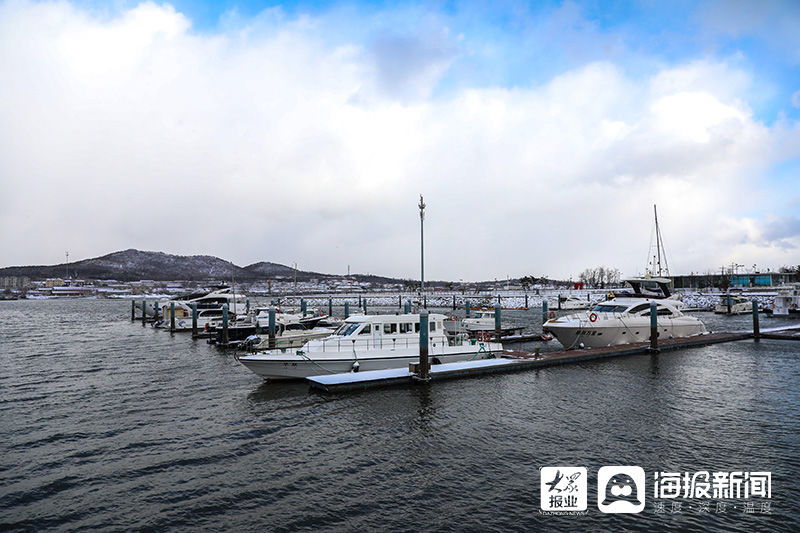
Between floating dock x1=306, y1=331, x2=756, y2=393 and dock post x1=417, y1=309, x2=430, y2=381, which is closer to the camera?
floating dock x1=306, y1=331, x2=756, y2=393

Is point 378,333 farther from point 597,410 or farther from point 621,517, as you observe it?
point 621,517

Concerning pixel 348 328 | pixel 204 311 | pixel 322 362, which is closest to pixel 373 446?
pixel 322 362

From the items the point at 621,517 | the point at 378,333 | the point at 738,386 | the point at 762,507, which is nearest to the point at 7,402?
the point at 378,333

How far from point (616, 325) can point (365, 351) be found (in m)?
19.0

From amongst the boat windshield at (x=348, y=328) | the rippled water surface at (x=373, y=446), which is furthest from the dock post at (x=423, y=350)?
the boat windshield at (x=348, y=328)

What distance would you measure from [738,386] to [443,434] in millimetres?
14774

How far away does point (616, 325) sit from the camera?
100 feet

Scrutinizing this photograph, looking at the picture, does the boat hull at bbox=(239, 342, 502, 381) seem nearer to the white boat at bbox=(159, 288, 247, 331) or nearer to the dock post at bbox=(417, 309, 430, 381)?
the dock post at bbox=(417, 309, 430, 381)

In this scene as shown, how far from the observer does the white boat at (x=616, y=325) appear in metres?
29.9

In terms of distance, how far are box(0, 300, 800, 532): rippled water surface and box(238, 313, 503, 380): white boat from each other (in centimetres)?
103

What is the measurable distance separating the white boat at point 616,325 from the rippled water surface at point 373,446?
694 cm

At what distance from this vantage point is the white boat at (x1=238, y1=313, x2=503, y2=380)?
2080 cm

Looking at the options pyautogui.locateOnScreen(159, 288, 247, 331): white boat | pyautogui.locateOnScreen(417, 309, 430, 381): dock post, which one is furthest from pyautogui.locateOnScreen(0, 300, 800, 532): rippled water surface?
pyautogui.locateOnScreen(159, 288, 247, 331): white boat

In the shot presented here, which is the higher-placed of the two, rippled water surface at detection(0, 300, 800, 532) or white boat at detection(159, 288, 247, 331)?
white boat at detection(159, 288, 247, 331)
